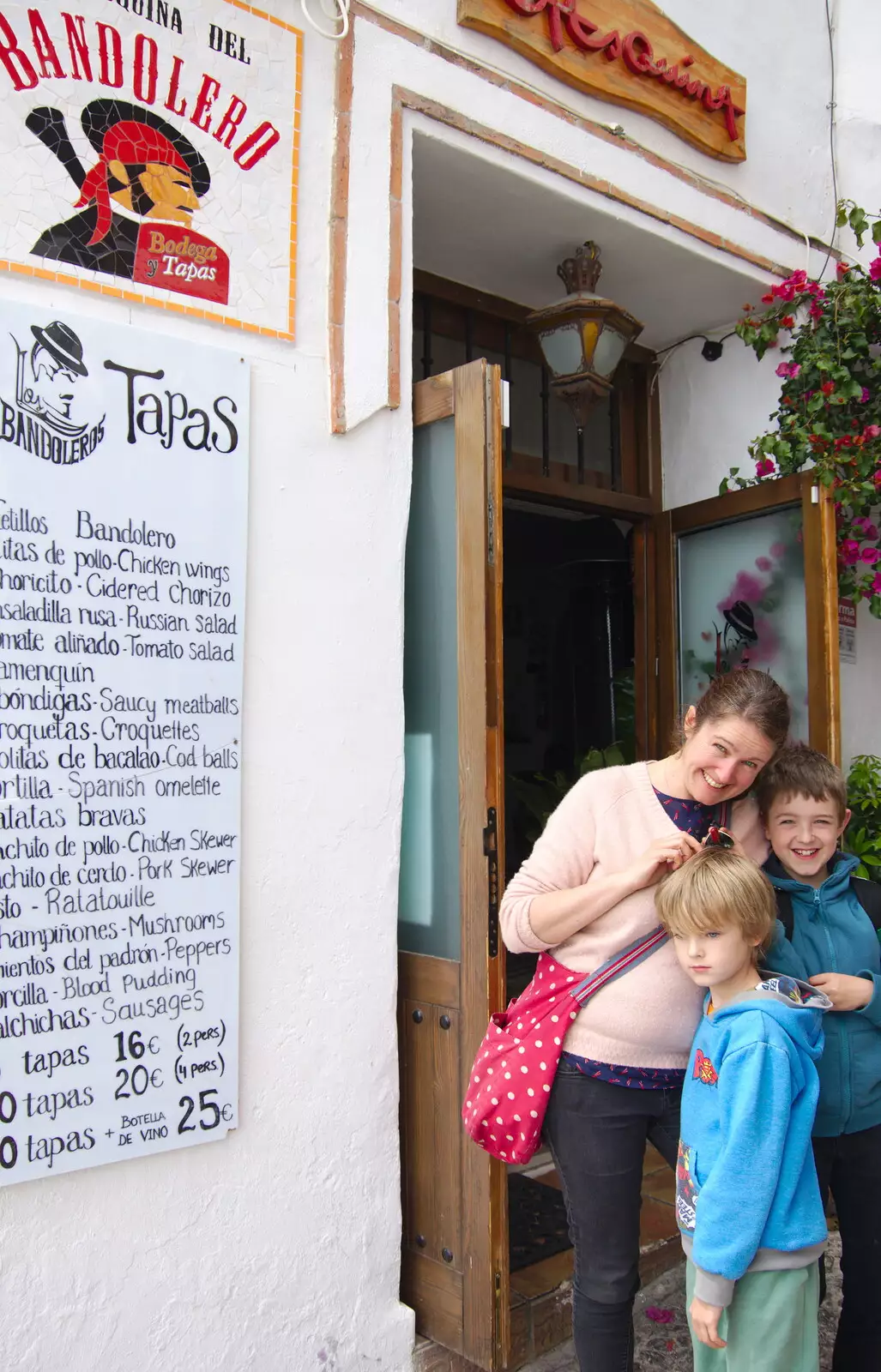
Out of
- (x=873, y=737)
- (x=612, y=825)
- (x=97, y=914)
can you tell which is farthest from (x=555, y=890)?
(x=873, y=737)

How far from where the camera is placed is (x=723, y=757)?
7.36ft

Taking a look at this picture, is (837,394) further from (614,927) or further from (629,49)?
(614,927)

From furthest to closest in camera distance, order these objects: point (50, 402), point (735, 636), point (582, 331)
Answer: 1. point (735, 636)
2. point (582, 331)
3. point (50, 402)

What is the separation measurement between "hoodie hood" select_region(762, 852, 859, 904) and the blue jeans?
54 centimetres

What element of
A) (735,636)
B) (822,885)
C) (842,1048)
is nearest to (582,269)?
(735,636)

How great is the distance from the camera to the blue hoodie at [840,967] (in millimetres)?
2387

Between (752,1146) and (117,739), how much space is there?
1479mm

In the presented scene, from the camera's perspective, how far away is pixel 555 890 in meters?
2.29

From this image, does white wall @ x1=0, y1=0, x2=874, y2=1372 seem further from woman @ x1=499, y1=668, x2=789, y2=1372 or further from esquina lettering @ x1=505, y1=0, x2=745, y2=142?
woman @ x1=499, y1=668, x2=789, y2=1372

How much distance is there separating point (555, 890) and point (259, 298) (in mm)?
1567

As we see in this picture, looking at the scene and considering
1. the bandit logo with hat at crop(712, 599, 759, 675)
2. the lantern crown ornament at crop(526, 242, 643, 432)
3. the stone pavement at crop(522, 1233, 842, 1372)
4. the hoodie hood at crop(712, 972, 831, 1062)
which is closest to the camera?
the hoodie hood at crop(712, 972, 831, 1062)

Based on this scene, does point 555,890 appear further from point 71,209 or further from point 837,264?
point 837,264

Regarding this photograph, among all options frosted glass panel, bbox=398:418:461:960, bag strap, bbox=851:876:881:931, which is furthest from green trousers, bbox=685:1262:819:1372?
frosted glass panel, bbox=398:418:461:960

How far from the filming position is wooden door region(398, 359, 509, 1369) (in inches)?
106
